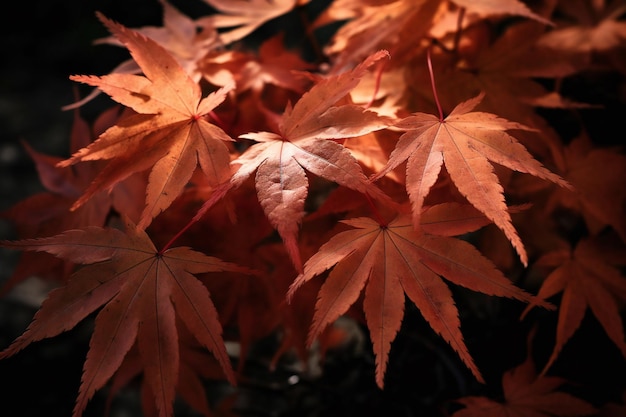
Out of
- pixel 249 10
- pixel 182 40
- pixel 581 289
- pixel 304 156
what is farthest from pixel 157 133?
pixel 581 289

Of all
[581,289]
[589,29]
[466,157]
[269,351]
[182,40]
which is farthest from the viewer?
[269,351]

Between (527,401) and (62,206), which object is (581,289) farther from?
(62,206)

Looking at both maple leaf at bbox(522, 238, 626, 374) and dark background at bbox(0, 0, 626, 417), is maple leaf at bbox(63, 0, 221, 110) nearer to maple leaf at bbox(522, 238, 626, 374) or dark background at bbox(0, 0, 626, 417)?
dark background at bbox(0, 0, 626, 417)

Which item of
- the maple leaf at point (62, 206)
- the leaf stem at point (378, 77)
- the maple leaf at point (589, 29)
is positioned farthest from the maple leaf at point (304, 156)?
the maple leaf at point (589, 29)

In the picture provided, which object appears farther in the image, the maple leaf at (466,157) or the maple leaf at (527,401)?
the maple leaf at (527,401)

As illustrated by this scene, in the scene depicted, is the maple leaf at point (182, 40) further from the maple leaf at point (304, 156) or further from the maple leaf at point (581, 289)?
the maple leaf at point (581, 289)

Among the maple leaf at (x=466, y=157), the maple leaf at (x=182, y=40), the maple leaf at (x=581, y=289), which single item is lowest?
the maple leaf at (x=581, y=289)

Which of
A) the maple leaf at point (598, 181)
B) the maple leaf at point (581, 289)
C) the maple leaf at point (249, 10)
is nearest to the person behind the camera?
the maple leaf at point (581, 289)

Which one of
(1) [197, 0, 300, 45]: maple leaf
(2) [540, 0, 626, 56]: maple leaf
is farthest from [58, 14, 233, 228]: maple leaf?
(2) [540, 0, 626, 56]: maple leaf
